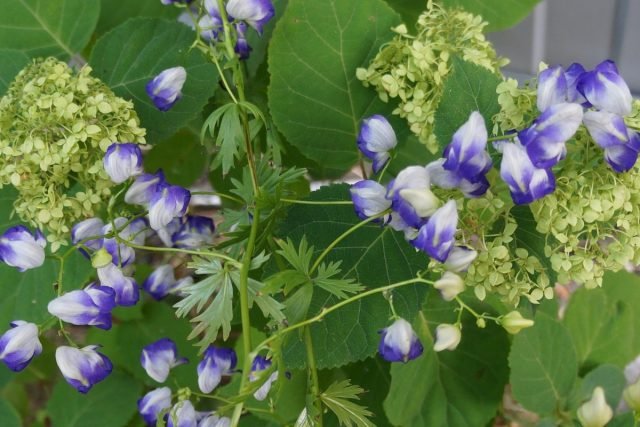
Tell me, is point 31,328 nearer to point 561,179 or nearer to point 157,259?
point 561,179

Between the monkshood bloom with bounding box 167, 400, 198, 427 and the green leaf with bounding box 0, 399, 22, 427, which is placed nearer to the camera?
the monkshood bloom with bounding box 167, 400, 198, 427

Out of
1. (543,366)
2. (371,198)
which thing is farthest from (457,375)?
(371,198)

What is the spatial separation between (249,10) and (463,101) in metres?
0.17

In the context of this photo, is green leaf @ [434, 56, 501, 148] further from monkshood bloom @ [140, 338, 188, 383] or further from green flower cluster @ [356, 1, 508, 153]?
monkshood bloom @ [140, 338, 188, 383]

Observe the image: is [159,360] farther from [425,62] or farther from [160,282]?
[425,62]

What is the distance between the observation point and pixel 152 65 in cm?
67

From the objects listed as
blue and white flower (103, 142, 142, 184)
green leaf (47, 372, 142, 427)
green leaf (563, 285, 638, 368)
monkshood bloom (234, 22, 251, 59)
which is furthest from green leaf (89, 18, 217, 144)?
green leaf (563, 285, 638, 368)

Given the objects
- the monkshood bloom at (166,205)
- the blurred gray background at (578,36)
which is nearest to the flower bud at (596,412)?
the monkshood bloom at (166,205)

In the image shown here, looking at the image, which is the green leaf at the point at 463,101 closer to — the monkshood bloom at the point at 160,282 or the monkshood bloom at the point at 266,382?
the monkshood bloom at the point at 266,382

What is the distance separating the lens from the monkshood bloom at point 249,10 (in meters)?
0.53

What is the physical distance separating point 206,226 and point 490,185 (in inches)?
12.4

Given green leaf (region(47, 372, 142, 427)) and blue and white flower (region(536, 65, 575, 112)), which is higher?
blue and white flower (region(536, 65, 575, 112))

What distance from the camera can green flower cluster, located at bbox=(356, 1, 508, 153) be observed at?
60 centimetres

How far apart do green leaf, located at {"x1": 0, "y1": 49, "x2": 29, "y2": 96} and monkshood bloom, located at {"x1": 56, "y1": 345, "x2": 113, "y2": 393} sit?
0.30 meters
